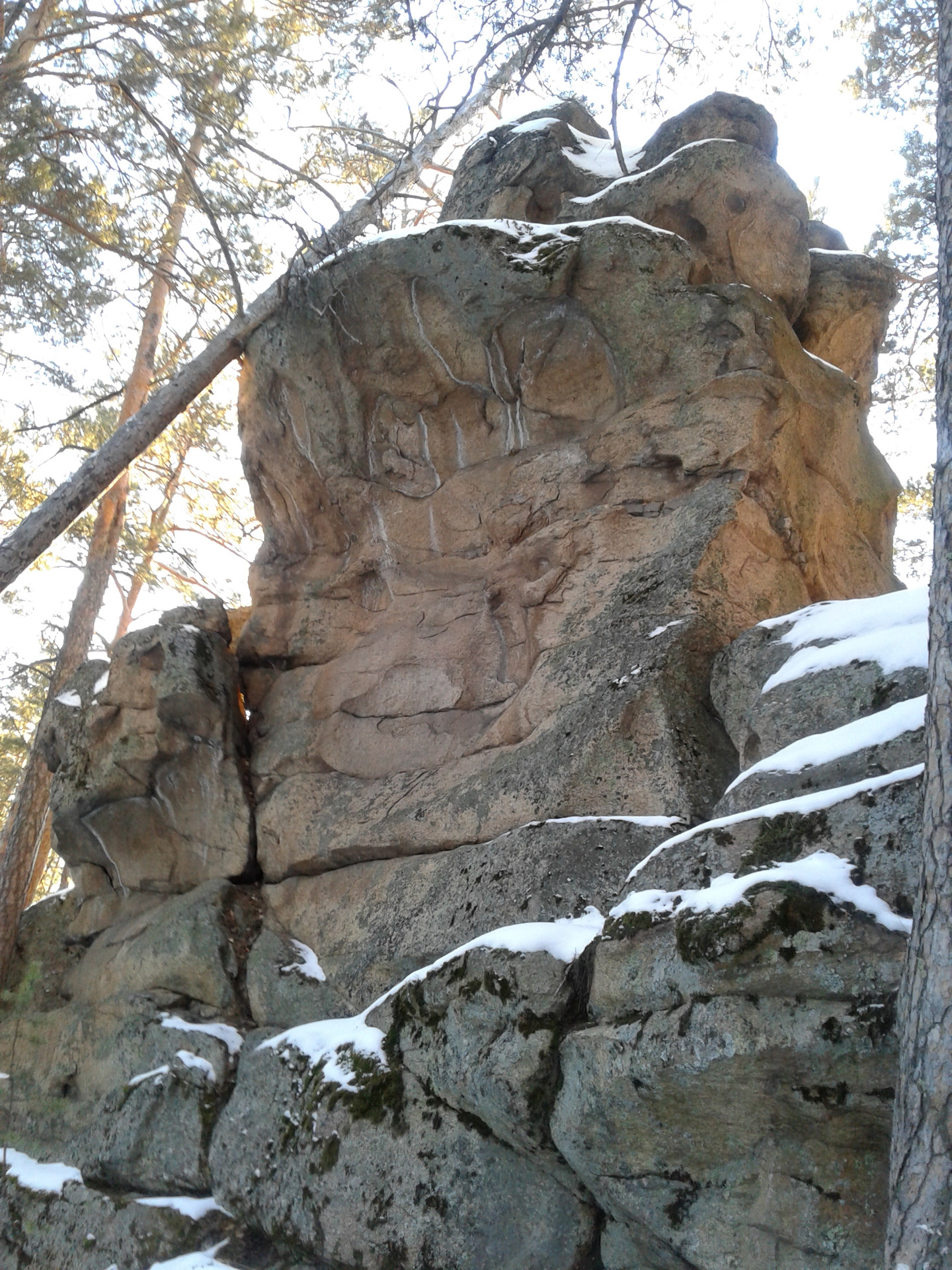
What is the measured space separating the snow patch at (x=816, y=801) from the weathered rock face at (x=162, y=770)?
502 centimetres

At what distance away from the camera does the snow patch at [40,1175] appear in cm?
724

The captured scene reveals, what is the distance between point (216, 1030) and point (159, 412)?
16.6 feet

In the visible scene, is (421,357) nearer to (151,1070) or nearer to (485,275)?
(485,275)

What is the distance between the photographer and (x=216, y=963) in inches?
307

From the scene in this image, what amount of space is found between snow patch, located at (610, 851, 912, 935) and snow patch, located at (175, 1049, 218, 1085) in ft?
13.2

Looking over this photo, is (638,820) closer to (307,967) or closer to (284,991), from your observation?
(307,967)

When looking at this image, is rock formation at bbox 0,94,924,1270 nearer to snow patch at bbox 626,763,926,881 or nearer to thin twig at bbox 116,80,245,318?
snow patch at bbox 626,763,926,881

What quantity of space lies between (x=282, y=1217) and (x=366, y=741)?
3.75 meters

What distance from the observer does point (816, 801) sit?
14.1 ft

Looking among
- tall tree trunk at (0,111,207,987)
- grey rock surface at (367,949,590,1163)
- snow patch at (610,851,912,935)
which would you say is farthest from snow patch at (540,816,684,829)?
tall tree trunk at (0,111,207,987)

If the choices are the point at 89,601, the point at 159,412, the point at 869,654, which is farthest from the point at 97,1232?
the point at 89,601

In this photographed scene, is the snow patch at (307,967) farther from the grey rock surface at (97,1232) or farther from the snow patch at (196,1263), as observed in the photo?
the snow patch at (196,1263)

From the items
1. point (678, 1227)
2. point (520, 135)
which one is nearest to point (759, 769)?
point (678, 1227)

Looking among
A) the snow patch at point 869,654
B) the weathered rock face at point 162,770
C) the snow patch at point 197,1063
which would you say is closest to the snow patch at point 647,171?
the snow patch at point 869,654
